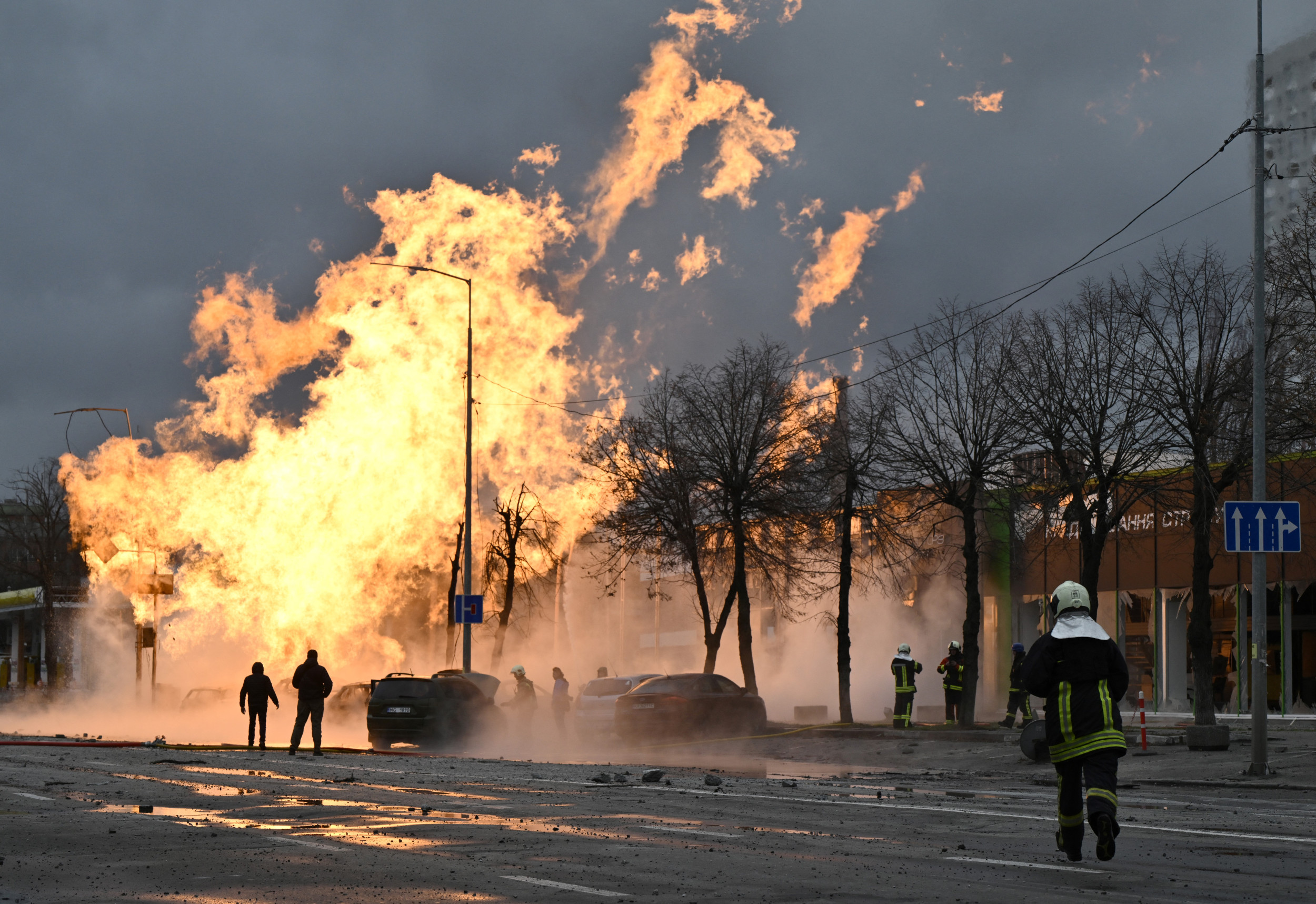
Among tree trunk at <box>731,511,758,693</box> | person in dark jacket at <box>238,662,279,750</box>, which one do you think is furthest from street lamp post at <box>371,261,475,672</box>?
person in dark jacket at <box>238,662,279,750</box>

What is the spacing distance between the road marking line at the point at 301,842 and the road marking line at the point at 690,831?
2.45 metres

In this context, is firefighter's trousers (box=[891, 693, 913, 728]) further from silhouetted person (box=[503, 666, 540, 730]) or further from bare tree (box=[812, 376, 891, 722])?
silhouetted person (box=[503, 666, 540, 730])

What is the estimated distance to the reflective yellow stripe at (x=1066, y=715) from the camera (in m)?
8.57

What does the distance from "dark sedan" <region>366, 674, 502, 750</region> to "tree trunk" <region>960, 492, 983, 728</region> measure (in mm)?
9536

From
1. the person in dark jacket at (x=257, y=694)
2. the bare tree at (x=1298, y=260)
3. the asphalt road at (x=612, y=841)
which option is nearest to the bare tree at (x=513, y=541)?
the person in dark jacket at (x=257, y=694)

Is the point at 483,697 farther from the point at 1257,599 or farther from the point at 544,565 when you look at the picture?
the point at 544,565

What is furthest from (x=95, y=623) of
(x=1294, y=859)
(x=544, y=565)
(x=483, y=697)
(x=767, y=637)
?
(x=1294, y=859)

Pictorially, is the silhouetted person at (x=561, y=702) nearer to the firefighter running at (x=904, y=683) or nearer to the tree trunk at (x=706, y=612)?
the tree trunk at (x=706, y=612)

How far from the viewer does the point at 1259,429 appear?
17.8 meters

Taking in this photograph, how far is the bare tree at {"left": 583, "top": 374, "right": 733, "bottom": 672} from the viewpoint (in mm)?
34281

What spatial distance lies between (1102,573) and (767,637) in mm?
17427

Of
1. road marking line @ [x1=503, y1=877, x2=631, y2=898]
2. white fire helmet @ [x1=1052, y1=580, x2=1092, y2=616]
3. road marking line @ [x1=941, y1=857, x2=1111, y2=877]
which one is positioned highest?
white fire helmet @ [x1=1052, y1=580, x2=1092, y2=616]

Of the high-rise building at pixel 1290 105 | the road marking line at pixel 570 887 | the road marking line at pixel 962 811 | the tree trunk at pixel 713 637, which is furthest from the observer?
the high-rise building at pixel 1290 105

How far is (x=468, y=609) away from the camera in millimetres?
32031
